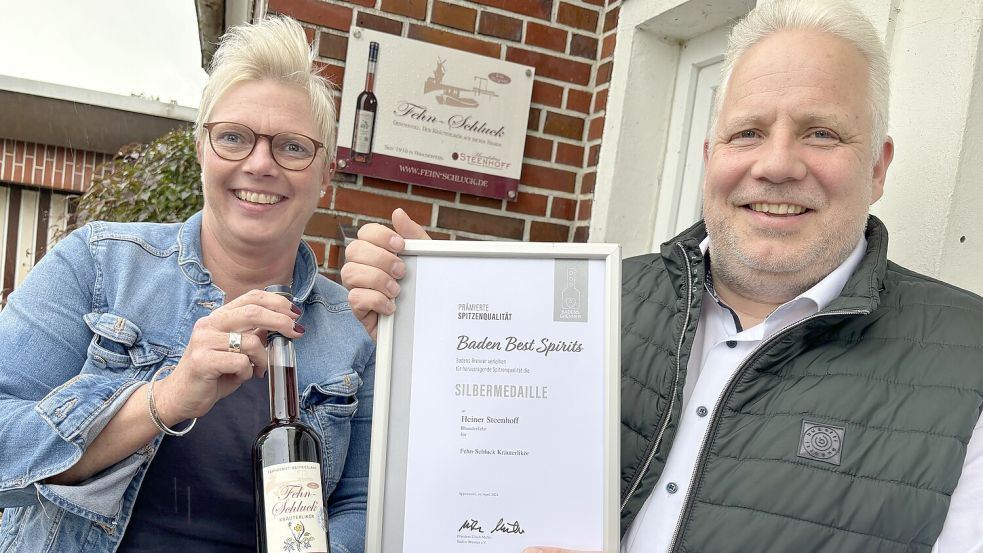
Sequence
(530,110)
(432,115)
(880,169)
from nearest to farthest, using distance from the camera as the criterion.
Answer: (880,169) < (432,115) < (530,110)

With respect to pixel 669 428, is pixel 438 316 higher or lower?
higher

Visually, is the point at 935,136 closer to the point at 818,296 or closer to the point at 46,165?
the point at 818,296

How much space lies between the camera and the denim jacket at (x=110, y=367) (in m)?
1.43

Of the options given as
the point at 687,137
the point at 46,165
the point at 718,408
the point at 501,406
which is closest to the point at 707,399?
the point at 718,408

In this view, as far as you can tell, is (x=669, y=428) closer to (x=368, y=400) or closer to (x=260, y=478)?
(x=368, y=400)

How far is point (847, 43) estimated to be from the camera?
5.43 feet

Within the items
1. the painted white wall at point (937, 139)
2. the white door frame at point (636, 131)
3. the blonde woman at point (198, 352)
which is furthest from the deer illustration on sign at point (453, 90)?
the painted white wall at point (937, 139)

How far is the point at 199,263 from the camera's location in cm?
180

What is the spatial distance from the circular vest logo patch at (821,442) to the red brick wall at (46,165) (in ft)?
29.7

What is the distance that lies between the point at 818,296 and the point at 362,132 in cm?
206

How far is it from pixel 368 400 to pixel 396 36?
6.13 feet

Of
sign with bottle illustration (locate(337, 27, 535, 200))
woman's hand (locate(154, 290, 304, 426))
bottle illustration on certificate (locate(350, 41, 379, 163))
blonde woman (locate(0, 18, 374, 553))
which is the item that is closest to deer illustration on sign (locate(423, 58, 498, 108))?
sign with bottle illustration (locate(337, 27, 535, 200))

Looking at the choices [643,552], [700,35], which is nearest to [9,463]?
[643,552]

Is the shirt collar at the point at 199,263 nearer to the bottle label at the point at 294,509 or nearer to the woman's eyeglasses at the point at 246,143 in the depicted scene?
the woman's eyeglasses at the point at 246,143
